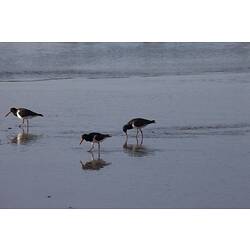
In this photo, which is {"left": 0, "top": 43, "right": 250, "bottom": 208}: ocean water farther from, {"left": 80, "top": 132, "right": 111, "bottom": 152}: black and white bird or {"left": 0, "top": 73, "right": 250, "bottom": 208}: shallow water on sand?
{"left": 80, "top": 132, "right": 111, "bottom": 152}: black and white bird

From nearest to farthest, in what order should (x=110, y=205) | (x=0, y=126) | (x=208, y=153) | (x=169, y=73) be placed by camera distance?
(x=110, y=205) < (x=208, y=153) < (x=0, y=126) < (x=169, y=73)

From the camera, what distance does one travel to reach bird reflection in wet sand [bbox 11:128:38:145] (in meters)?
10.0

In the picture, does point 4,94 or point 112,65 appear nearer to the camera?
point 4,94

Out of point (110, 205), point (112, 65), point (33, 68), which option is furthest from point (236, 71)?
point (110, 205)

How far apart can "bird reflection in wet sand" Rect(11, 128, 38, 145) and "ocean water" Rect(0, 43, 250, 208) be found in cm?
1

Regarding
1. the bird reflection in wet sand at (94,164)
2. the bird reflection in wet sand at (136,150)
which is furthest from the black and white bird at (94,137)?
the bird reflection in wet sand at (94,164)

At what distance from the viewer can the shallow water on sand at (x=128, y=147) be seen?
24.6 ft

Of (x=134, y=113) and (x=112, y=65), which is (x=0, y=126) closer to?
(x=134, y=113)

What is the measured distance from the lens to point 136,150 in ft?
31.3

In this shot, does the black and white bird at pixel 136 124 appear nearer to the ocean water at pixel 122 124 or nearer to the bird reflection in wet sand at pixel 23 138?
the ocean water at pixel 122 124

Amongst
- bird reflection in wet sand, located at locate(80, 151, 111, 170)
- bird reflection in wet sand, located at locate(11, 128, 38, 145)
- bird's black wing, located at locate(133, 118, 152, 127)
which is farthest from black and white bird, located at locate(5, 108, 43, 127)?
bird reflection in wet sand, located at locate(80, 151, 111, 170)

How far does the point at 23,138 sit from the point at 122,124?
155 centimetres

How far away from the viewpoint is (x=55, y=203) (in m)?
7.23

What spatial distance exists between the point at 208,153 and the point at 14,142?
261cm
